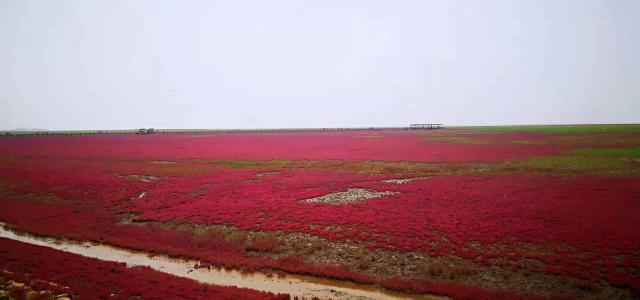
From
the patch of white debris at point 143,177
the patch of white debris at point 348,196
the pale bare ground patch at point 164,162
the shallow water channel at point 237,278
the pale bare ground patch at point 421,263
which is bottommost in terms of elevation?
the shallow water channel at point 237,278

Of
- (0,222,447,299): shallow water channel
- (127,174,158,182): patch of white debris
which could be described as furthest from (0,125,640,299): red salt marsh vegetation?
(0,222,447,299): shallow water channel

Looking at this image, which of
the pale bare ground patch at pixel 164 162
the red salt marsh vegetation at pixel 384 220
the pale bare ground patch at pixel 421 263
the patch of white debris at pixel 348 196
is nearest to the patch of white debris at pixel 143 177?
the red salt marsh vegetation at pixel 384 220

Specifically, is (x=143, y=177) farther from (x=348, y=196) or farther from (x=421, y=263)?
(x=421, y=263)

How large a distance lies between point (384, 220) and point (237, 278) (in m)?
11.0

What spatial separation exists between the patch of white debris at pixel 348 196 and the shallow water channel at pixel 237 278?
41.3 feet

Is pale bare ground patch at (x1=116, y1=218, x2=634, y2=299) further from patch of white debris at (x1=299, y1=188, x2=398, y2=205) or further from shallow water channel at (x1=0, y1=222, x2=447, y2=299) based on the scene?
patch of white debris at (x1=299, y1=188, x2=398, y2=205)

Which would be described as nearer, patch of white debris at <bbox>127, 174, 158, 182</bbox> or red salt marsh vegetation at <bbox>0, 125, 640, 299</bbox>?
red salt marsh vegetation at <bbox>0, 125, 640, 299</bbox>

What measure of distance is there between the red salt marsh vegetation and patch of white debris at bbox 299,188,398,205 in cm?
17

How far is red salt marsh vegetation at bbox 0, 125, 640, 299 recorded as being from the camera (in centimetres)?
1470

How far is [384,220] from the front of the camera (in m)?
22.1

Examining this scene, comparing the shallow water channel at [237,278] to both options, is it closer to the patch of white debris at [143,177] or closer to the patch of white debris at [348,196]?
the patch of white debris at [348,196]

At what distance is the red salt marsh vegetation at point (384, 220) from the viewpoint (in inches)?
579

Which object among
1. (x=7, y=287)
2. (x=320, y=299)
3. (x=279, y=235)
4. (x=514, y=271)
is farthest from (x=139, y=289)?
(x=514, y=271)

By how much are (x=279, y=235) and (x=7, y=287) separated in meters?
12.4
